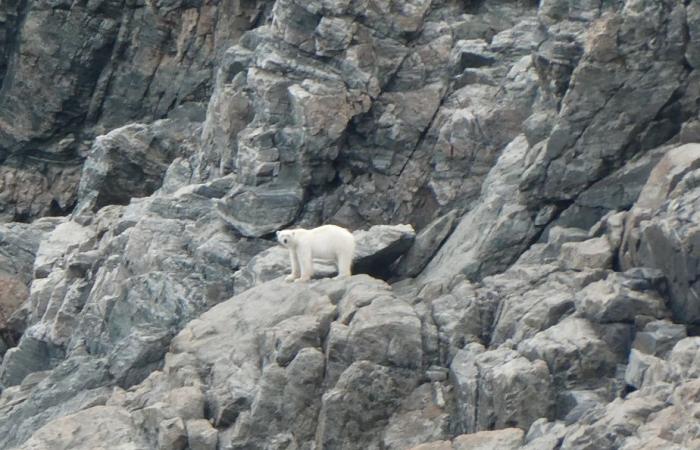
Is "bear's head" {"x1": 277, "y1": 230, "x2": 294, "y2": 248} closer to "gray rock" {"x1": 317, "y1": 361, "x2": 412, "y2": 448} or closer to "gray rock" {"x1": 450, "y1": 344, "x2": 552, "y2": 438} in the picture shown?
"gray rock" {"x1": 317, "y1": 361, "x2": 412, "y2": 448}

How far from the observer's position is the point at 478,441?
3788 cm

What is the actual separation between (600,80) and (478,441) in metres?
10.9

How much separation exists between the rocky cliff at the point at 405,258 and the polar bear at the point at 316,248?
604 millimetres

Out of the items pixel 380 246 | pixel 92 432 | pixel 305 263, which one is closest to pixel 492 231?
pixel 380 246

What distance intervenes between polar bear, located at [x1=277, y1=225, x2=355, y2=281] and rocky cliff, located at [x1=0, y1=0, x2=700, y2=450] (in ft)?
1.98

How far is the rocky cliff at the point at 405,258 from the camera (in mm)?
39594

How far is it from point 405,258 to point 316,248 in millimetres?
2979

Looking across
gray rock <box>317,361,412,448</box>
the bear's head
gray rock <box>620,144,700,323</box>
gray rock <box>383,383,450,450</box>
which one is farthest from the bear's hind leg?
gray rock <box>620,144,700,323</box>

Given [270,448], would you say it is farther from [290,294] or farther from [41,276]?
[41,276]

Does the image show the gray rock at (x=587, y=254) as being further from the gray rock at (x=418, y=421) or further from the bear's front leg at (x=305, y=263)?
the bear's front leg at (x=305, y=263)

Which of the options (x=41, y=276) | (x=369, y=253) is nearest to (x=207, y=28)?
(x=41, y=276)

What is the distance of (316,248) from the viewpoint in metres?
46.4

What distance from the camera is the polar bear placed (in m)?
46.2

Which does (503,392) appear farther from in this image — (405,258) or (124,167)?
(124,167)
